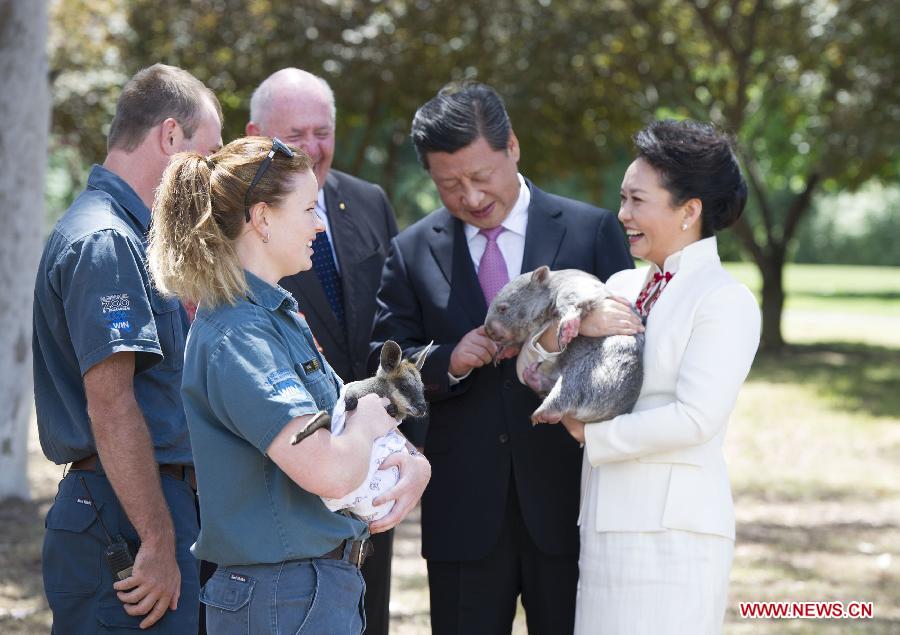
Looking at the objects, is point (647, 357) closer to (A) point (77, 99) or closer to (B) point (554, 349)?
(B) point (554, 349)

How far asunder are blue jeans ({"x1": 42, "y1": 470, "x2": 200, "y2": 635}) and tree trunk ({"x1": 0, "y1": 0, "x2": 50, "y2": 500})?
6.31 meters

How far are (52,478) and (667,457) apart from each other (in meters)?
8.57

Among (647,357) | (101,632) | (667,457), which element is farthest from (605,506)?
(101,632)

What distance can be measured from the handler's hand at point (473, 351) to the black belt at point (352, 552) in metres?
1.04

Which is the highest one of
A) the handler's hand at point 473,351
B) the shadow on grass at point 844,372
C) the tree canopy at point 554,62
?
the tree canopy at point 554,62

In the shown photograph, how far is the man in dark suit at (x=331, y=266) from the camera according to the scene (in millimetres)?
4875

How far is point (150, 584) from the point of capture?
3406 millimetres

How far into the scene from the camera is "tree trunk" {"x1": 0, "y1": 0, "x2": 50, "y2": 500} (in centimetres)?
924

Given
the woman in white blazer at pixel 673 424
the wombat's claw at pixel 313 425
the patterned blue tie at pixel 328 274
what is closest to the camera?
the wombat's claw at pixel 313 425

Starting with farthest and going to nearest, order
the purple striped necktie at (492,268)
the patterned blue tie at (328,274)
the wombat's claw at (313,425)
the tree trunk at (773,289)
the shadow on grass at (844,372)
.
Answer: the tree trunk at (773,289) → the shadow on grass at (844,372) → the patterned blue tie at (328,274) → the purple striped necktie at (492,268) → the wombat's claw at (313,425)

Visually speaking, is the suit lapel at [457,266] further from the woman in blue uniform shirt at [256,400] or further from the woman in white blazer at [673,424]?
the woman in blue uniform shirt at [256,400]

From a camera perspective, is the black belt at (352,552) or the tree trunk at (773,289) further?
the tree trunk at (773,289)

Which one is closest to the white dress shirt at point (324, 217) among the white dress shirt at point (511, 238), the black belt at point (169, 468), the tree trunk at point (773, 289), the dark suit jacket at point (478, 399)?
the dark suit jacket at point (478, 399)

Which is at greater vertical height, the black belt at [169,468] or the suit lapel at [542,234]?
the suit lapel at [542,234]
